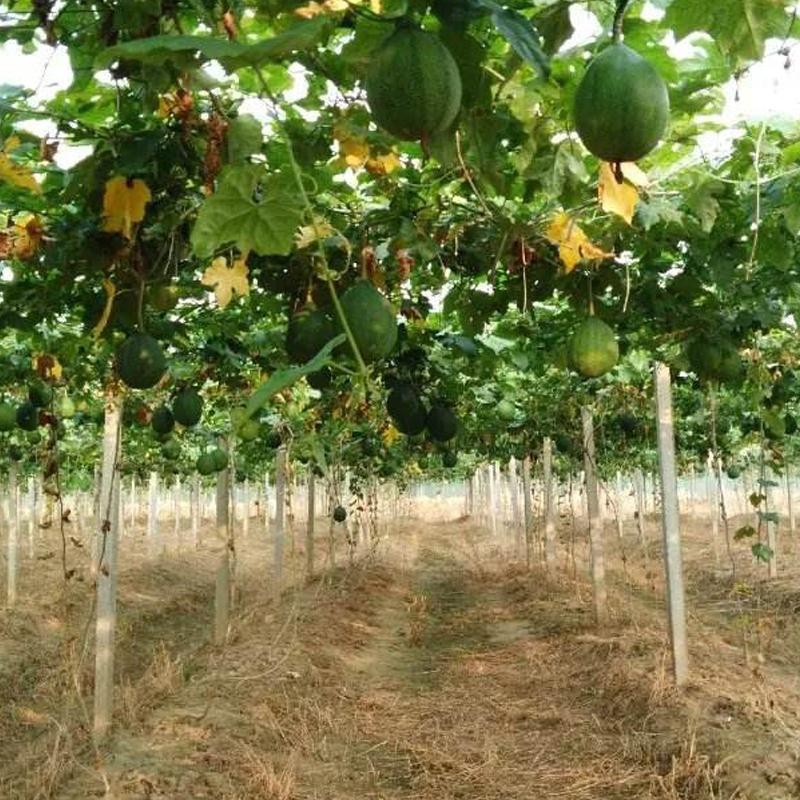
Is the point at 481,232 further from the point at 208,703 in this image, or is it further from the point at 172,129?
the point at 208,703

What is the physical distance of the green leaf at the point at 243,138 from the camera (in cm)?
234

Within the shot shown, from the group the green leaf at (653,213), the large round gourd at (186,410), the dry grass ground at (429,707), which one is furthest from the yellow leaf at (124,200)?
the dry grass ground at (429,707)

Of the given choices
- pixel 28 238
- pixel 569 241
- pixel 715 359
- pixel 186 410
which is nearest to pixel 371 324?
pixel 569 241

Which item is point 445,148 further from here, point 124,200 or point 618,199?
point 124,200

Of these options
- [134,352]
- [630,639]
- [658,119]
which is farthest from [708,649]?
[658,119]

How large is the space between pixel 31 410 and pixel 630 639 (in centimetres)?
647

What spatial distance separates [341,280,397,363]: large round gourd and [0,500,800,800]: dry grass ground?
410 centimetres

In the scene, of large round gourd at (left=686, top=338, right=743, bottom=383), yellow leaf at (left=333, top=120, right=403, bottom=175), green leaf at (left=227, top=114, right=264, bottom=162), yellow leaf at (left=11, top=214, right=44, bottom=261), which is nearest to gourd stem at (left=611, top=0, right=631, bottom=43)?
green leaf at (left=227, top=114, right=264, bottom=162)

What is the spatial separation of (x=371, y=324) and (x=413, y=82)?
3.08ft

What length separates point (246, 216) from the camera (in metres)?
2.15

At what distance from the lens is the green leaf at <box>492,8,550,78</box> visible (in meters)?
1.58

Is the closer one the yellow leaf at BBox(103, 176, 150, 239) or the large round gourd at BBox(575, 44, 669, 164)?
the large round gourd at BBox(575, 44, 669, 164)

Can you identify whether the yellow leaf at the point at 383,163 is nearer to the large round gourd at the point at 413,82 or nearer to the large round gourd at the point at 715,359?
the large round gourd at the point at 413,82

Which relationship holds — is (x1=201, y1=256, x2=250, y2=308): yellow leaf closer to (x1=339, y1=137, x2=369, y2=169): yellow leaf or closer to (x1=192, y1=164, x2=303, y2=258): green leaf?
(x1=339, y1=137, x2=369, y2=169): yellow leaf
